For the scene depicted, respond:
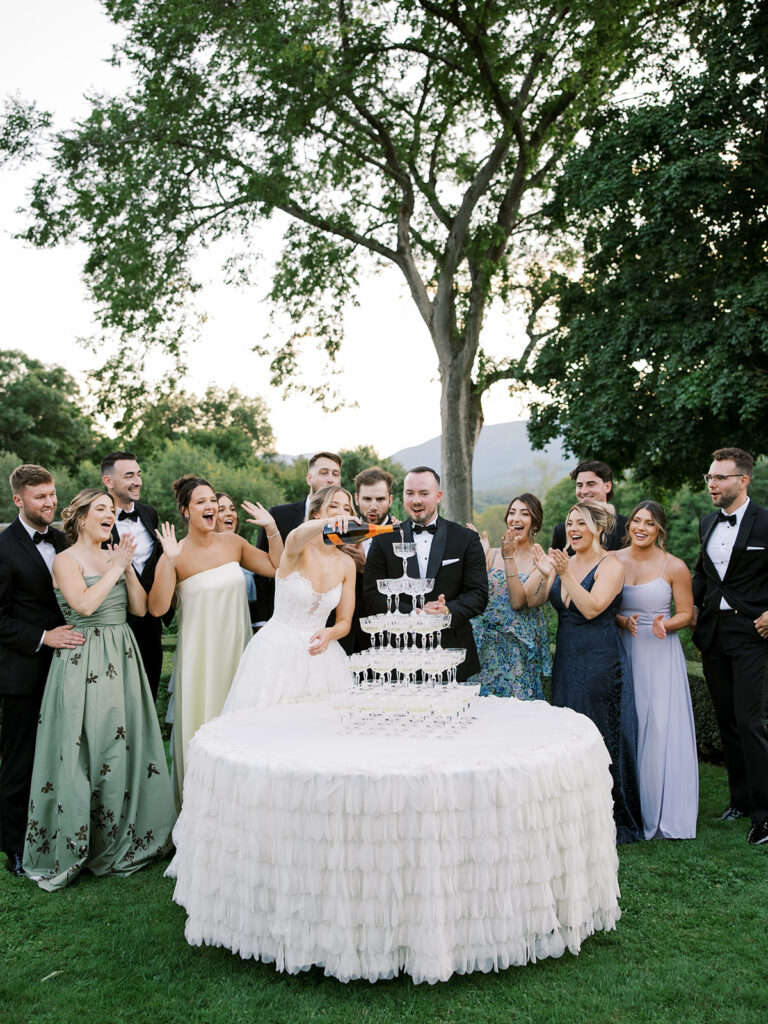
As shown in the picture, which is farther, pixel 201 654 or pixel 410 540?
pixel 201 654

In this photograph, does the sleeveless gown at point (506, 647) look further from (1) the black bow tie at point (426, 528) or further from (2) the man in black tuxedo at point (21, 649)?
(2) the man in black tuxedo at point (21, 649)

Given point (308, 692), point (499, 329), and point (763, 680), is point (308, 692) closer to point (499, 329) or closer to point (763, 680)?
point (763, 680)

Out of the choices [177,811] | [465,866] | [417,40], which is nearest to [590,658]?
[465,866]

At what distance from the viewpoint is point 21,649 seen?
515 cm

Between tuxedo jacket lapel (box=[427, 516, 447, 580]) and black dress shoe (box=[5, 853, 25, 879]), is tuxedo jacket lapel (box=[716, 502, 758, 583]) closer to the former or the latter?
tuxedo jacket lapel (box=[427, 516, 447, 580])

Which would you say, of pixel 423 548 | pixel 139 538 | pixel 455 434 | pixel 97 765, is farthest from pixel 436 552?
pixel 455 434

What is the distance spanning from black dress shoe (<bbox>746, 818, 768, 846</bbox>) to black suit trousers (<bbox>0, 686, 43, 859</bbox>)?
14.5 feet

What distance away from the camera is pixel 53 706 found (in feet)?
16.5

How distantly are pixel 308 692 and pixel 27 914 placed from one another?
1837 mm

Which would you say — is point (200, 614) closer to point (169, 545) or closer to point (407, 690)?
point (169, 545)

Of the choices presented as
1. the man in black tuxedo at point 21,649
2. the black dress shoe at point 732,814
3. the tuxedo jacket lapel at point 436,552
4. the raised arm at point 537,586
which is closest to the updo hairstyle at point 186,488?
the man in black tuxedo at point 21,649

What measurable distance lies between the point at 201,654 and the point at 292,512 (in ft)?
4.34

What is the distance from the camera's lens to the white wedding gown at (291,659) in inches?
198

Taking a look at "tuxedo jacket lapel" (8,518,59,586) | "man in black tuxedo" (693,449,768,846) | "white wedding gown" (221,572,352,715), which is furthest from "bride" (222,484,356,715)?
"man in black tuxedo" (693,449,768,846)
